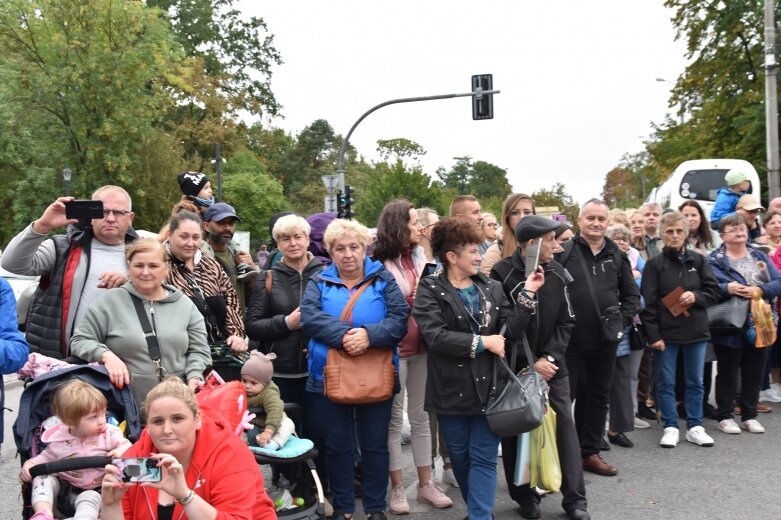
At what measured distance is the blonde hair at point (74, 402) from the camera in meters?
3.56

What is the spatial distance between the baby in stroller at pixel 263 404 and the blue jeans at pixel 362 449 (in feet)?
1.22

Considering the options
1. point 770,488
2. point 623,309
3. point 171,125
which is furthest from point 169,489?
point 171,125

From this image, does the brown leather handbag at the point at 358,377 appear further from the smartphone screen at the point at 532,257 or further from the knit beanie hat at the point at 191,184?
the knit beanie hat at the point at 191,184

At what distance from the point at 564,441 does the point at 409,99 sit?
15.7 metres

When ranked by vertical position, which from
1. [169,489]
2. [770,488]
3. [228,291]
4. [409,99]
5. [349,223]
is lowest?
[770,488]

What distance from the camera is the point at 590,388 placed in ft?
19.7

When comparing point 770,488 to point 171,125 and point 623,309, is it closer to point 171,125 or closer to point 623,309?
point 623,309

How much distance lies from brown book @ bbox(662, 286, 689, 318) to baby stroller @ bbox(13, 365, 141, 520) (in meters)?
4.63

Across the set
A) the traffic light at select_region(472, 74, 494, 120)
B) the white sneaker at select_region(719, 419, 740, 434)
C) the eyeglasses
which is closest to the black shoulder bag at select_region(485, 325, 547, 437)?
the eyeglasses

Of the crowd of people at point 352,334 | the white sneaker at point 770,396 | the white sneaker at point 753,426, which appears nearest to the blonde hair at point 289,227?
the crowd of people at point 352,334

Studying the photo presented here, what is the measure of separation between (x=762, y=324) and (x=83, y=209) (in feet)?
19.7

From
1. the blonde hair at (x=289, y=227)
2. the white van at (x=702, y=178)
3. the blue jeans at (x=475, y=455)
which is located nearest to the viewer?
the blue jeans at (x=475, y=455)

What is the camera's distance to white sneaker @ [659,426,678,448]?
6.72 m

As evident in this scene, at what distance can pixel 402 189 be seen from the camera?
147 ft
